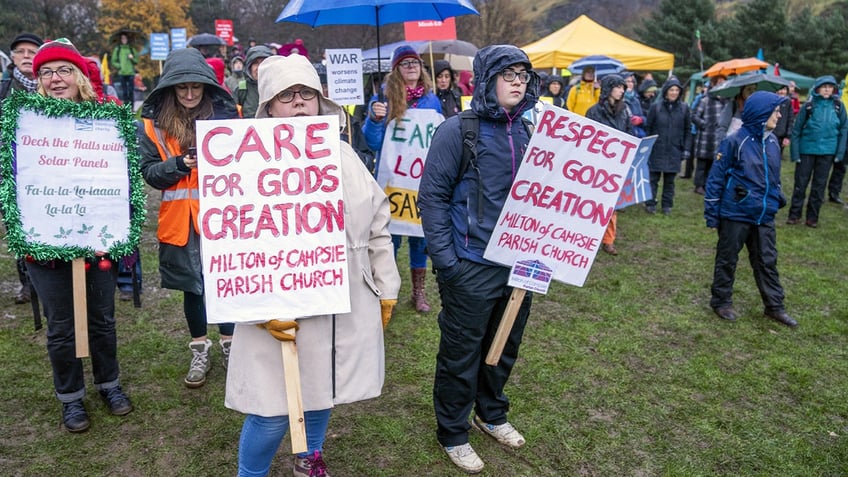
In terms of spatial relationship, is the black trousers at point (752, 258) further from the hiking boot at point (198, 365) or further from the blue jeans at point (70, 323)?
the blue jeans at point (70, 323)

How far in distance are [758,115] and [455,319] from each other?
135 inches

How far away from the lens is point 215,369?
4.22 m

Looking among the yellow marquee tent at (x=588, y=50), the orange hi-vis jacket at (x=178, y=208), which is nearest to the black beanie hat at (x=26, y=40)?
the orange hi-vis jacket at (x=178, y=208)

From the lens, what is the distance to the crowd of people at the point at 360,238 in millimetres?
2531

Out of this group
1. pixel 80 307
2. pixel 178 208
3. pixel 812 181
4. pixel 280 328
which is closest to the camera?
pixel 280 328

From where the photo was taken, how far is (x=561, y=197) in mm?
3033

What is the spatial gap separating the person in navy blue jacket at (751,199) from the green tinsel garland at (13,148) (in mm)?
4422

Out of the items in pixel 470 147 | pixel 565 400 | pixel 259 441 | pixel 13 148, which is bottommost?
pixel 565 400

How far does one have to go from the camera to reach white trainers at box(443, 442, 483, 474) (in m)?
3.20

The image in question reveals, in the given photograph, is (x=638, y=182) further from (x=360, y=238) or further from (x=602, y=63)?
(x=602, y=63)

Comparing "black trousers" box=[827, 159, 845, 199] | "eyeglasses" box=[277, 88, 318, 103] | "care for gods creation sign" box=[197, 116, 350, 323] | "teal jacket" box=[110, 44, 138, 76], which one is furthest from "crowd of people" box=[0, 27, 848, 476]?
"teal jacket" box=[110, 44, 138, 76]

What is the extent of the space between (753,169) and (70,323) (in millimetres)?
4993

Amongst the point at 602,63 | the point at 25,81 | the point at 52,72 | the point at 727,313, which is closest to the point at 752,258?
the point at 727,313

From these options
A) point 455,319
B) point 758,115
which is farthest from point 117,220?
point 758,115
